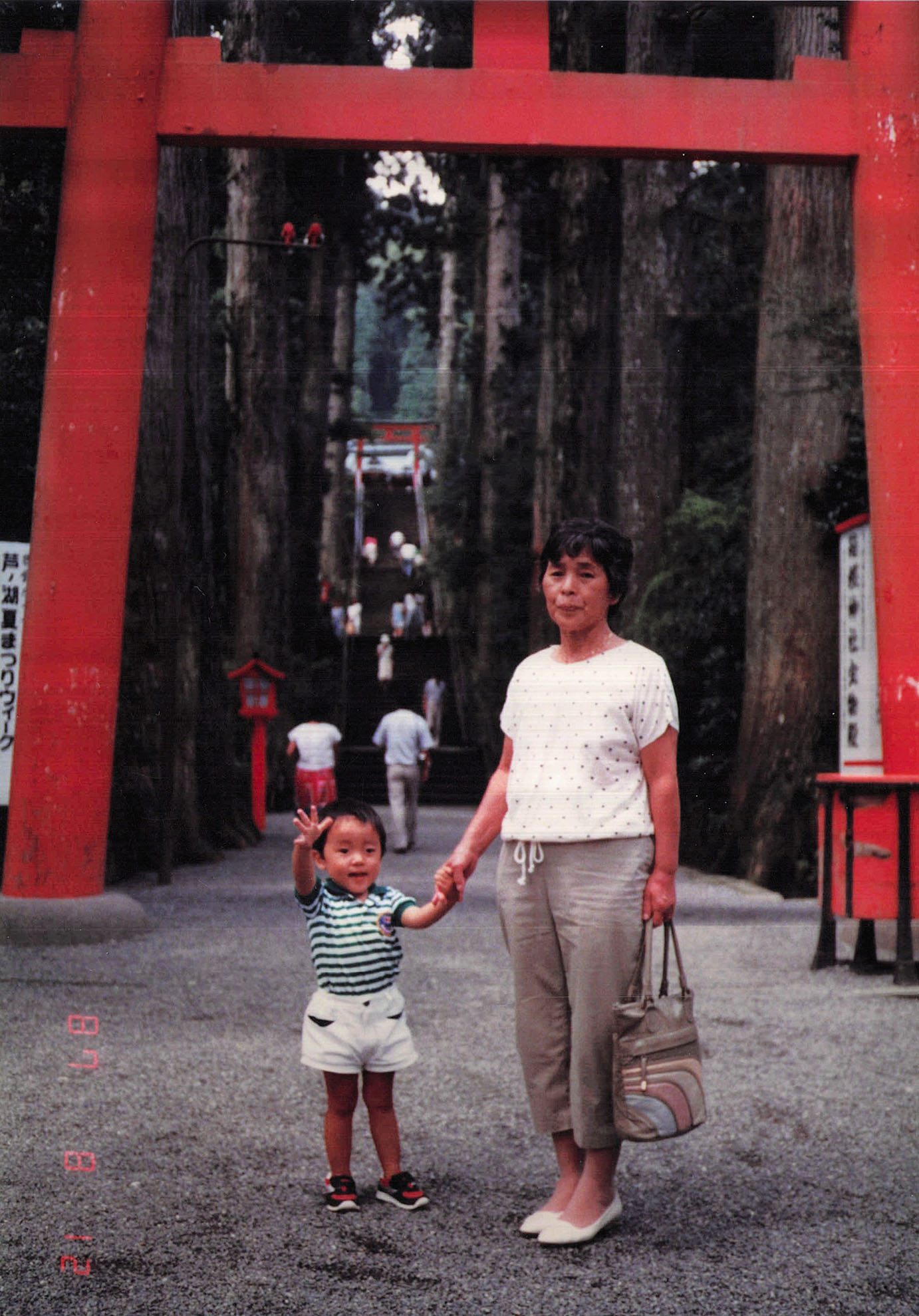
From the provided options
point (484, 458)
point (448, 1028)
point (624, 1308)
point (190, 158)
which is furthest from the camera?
point (484, 458)

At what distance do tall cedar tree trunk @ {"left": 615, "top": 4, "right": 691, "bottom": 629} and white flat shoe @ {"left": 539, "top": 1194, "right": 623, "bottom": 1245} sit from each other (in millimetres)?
11213

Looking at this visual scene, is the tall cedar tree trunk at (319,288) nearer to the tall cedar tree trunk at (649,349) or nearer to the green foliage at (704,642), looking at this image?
the tall cedar tree trunk at (649,349)

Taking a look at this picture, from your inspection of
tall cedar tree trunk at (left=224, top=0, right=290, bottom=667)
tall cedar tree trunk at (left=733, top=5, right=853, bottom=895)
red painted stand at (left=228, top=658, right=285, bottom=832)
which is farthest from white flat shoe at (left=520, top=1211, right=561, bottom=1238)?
tall cedar tree trunk at (left=224, top=0, right=290, bottom=667)

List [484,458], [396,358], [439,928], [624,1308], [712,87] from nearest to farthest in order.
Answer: [624,1308], [712,87], [439,928], [484,458], [396,358]

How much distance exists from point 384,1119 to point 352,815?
729 millimetres

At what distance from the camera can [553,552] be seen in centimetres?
327

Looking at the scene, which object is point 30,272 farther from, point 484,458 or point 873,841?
point 484,458

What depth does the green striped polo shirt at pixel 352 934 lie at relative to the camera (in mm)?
3342

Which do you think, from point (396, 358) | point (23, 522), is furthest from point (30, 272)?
point (396, 358)

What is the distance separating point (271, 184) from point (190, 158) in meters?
4.82

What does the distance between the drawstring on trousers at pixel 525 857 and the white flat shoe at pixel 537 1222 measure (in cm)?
74

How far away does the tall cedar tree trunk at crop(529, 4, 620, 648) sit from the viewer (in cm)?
1469

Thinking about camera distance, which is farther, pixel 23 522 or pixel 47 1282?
pixel 23 522

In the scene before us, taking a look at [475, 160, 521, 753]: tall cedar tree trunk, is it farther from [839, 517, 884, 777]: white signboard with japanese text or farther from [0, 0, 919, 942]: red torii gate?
[0, 0, 919, 942]: red torii gate
